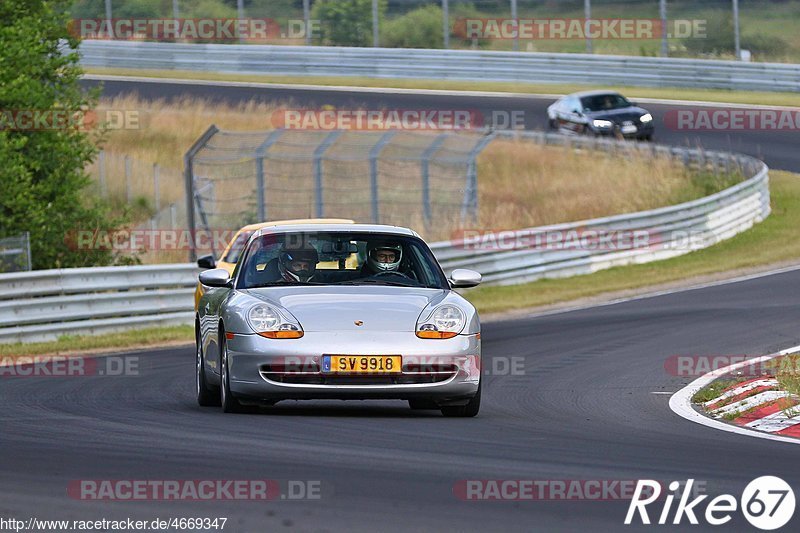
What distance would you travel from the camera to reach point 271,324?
33.3 ft

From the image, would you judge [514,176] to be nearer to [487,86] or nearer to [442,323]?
[487,86]

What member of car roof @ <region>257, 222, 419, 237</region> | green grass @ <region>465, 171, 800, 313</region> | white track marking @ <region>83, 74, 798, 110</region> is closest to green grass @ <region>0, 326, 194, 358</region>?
green grass @ <region>465, 171, 800, 313</region>

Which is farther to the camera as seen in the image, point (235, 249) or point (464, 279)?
point (235, 249)

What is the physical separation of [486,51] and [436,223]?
66.1ft

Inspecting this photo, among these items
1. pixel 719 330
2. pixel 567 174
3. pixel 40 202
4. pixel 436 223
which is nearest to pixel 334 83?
pixel 567 174

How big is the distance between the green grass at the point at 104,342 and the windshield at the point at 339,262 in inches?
298

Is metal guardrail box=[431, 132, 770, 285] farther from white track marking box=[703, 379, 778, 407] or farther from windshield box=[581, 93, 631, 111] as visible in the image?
white track marking box=[703, 379, 778, 407]

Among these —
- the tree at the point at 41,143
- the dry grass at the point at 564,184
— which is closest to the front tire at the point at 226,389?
the tree at the point at 41,143

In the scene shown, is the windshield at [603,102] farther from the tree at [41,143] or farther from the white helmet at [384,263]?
the white helmet at [384,263]

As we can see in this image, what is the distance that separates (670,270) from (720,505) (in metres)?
20.1

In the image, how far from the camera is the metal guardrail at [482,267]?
63.7 ft

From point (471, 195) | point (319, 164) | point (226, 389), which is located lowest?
point (471, 195)

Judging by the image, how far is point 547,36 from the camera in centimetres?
4575

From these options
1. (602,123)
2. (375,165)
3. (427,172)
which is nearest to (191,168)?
(375,165)
